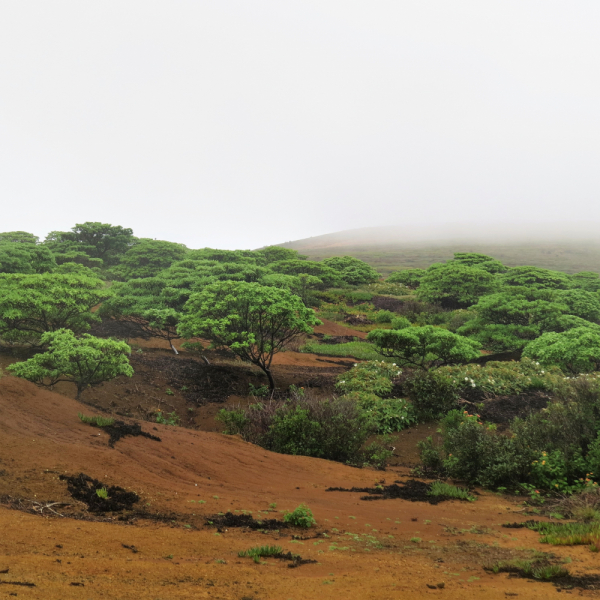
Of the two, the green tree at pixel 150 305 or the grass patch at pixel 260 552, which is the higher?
the green tree at pixel 150 305

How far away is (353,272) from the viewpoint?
4844cm

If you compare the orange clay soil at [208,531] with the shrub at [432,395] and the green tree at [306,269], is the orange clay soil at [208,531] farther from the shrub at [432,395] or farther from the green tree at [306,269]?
the green tree at [306,269]

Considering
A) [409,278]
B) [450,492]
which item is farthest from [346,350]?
[409,278]

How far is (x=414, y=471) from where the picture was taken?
30.9ft

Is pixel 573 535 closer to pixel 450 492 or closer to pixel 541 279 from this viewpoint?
pixel 450 492

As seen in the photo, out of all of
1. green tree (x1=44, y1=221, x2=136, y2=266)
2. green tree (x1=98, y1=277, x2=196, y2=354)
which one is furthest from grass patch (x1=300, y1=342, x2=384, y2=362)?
green tree (x1=44, y1=221, x2=136, y2=266)

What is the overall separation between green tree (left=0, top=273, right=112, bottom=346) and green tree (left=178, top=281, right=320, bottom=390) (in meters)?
4.17

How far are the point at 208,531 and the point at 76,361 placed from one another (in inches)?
308

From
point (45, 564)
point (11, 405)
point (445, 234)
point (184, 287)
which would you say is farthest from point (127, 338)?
point (445, 234)

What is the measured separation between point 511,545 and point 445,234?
136 metres

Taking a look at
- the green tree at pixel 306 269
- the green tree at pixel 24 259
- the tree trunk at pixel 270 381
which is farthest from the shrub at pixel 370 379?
the green tree at pixel 306 269

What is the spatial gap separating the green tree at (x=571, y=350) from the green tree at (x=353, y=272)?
30559mm

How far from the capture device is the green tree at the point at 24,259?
25625mm

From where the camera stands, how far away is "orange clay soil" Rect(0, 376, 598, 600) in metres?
3.38
